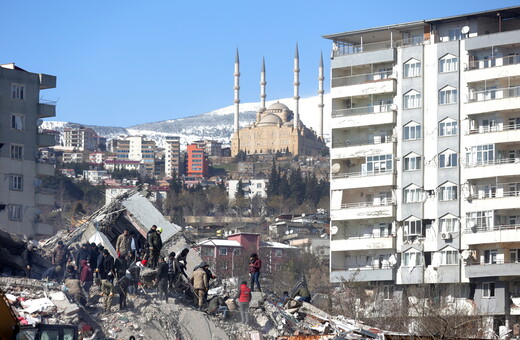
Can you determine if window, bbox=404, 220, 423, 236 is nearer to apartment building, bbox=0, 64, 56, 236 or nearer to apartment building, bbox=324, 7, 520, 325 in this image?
apartment building, bbox=324, 7, 520, 325

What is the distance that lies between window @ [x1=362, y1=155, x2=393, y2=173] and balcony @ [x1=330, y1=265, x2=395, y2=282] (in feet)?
13.5

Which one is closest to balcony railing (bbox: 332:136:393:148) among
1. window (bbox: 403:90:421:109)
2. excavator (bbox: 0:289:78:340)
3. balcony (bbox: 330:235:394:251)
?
window (bbox: 403:90:421:109)

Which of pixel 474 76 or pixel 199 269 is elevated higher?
pixel 474 76

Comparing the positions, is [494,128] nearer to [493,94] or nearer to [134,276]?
[493,94]

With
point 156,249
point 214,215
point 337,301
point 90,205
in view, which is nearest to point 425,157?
point 337,301

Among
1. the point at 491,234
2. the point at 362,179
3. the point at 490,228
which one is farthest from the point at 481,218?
the point at 362,179

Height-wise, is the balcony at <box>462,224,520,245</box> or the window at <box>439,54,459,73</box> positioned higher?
the window at <box>439,54,459,73</box>

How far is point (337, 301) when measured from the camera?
46500 millimetres

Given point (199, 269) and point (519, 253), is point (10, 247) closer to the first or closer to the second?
point (199, 269)

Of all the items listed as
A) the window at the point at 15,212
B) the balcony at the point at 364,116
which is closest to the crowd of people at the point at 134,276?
the balcony at the point at 364,116

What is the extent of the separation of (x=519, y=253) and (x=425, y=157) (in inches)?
225

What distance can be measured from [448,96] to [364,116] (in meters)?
4.23

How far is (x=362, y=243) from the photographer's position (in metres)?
52.3

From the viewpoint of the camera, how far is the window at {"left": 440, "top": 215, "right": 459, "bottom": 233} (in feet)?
163
